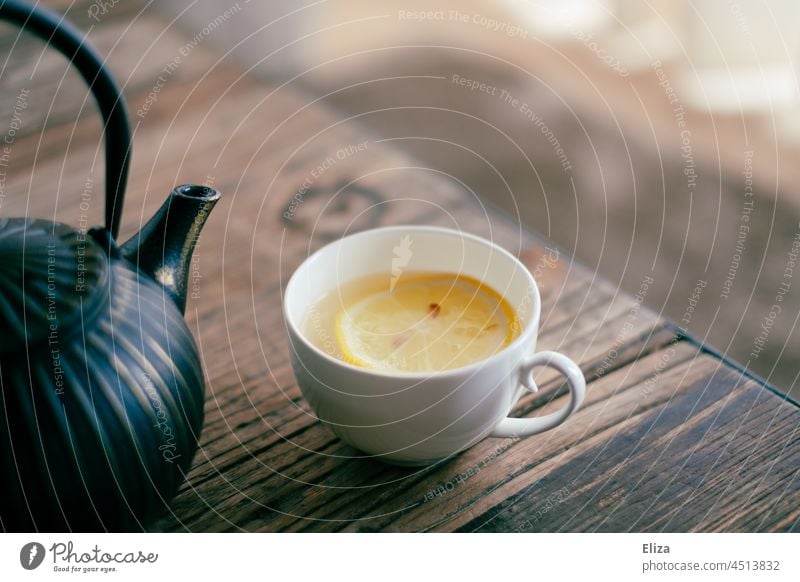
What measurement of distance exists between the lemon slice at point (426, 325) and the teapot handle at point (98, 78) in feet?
0.30

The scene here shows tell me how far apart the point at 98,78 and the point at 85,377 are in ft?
0.33

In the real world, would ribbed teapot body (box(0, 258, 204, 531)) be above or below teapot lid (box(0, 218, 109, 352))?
below

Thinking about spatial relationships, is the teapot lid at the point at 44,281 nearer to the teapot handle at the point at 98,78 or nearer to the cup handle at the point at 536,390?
the teapot handle at the point at 98,78

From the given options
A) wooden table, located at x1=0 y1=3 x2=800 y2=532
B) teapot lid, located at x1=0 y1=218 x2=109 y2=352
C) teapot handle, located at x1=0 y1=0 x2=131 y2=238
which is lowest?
wooden table, located at x1=0 y1=3 x2=800 y2=532

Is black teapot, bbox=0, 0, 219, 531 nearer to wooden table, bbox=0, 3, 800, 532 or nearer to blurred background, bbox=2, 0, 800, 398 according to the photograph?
wooden table, bbox=0, 3, 800, 532

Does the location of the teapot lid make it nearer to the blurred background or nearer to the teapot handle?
the teapot handle

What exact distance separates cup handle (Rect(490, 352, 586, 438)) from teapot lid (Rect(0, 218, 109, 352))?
141 millimetres

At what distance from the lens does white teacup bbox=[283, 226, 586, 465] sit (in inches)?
10.7

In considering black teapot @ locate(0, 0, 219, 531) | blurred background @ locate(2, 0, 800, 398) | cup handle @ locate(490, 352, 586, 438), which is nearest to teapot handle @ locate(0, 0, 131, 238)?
black teapot @ locate(0, 0, 219, 531)

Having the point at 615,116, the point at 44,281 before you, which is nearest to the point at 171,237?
the point at 44,281

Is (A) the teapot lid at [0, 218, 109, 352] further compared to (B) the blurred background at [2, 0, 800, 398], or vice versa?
(B) the blurred background at [2, 0, 800, 398]

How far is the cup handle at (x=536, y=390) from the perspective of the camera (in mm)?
288

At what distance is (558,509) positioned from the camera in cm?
30

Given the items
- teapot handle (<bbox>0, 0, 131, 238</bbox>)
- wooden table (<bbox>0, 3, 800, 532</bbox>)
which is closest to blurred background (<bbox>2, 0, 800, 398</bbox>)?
wooden table (<bbox>0, 3, 800, 532</bbox>)
